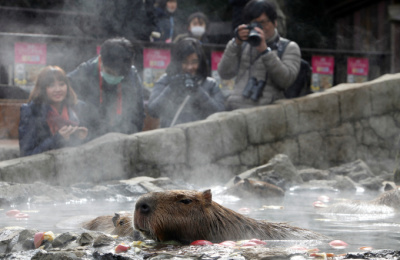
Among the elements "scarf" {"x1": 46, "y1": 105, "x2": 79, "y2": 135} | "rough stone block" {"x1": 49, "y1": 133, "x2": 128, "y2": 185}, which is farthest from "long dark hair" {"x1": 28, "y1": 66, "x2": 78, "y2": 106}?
"rough stone block" {"x1": 49, "y1": 133, "x2": 128, "y2": 185}

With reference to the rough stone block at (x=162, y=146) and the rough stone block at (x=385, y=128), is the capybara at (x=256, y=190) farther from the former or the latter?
the rough stone block at (x=385, y=128)

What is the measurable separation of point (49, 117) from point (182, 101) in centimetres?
203

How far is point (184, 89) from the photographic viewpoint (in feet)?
29.8

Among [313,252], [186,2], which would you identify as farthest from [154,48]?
[313,252]

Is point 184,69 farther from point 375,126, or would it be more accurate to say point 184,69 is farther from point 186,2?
point 186,2

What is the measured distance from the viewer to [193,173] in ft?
29.5

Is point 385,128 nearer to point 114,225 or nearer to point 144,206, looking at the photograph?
point 114,225

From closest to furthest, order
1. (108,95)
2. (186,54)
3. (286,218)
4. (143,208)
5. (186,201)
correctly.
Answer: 1. (143,208)
2. (186,201)
3. (286,218)
4. (108,95)
5. (186,54)

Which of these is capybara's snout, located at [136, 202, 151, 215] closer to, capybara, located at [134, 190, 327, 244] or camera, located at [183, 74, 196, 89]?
capybara, located at [134, 190, 327, 244]

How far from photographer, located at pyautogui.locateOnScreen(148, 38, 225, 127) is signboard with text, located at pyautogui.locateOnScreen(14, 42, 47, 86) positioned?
2.00 metres

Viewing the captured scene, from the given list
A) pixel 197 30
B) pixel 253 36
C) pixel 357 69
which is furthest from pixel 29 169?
pixel 357 69

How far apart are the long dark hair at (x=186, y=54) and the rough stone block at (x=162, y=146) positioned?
0.85 meters

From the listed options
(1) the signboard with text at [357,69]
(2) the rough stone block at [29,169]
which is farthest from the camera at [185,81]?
(1) the signboard with text at [357,69]

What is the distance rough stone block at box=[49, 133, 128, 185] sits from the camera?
775cm
